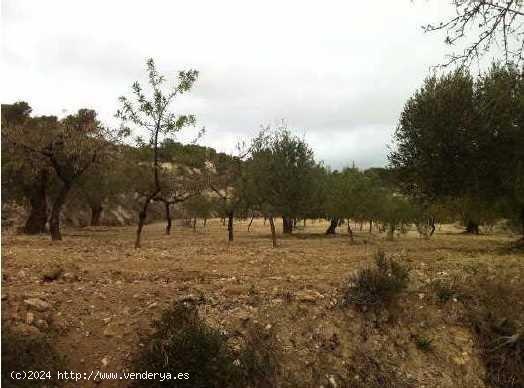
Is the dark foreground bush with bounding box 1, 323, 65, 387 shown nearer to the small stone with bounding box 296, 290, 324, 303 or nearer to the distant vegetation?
the small stone with bounding box 296, 290, 324, 303

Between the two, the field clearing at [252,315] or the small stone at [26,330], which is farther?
the field clearing at [252,315]

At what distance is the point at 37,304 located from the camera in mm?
7680

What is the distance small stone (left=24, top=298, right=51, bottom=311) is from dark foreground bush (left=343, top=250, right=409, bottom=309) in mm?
5342

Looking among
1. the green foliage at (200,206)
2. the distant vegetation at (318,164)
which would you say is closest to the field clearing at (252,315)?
the distant vegetation at (318,164)

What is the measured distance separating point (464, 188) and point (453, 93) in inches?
143

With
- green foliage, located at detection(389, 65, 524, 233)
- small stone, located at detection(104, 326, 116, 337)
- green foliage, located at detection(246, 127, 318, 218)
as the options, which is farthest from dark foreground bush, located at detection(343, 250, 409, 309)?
green foliage, located at detection(246, 127, 318, 218)

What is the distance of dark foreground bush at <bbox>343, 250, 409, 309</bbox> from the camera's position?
9.45 m

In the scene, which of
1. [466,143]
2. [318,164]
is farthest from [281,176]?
[466,143]

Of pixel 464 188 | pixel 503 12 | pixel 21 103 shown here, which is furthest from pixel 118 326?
pixel 21 103

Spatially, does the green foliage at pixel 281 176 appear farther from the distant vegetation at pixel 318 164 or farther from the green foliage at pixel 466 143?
the green foliage at pixel 466 143

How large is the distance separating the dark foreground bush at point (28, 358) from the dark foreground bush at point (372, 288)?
17.3 ft

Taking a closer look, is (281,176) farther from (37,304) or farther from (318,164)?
(37,304)

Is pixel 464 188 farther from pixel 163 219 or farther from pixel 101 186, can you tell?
pixel 163 219

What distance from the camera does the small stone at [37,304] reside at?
7633 mm
